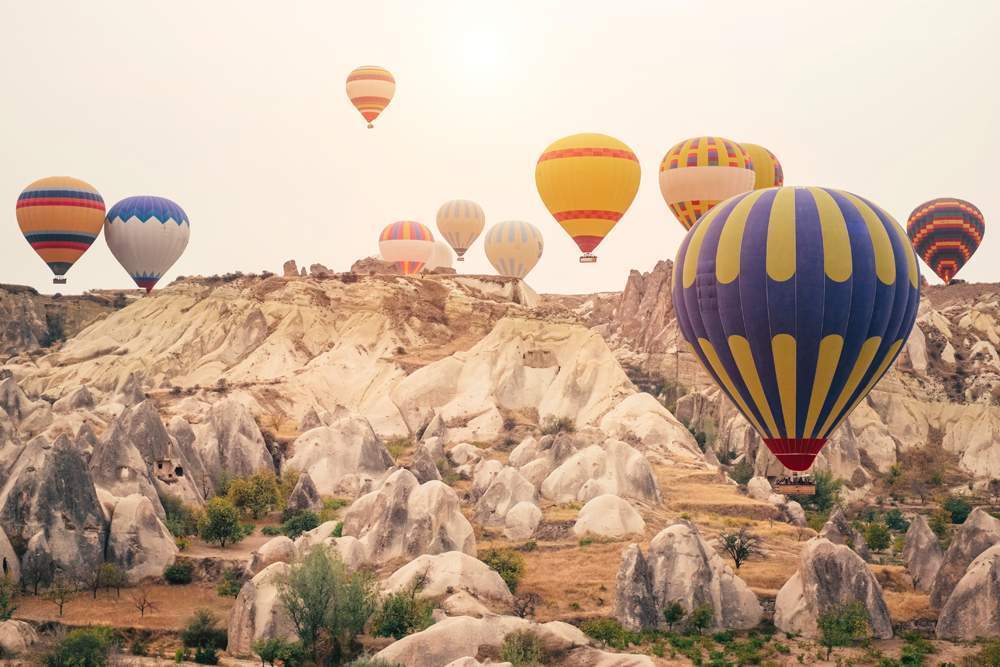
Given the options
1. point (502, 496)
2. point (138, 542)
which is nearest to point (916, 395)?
point (502, 496)

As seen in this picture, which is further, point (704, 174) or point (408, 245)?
point (408, 245)

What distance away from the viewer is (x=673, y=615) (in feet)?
168

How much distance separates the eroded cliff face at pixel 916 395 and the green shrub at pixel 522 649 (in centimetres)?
5389

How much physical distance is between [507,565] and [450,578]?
6.40 m

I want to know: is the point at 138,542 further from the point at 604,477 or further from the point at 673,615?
the point at 604,477

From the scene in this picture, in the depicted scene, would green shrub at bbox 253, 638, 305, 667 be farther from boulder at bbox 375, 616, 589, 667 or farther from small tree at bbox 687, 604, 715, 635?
small tree at bbox 687, 604, 715, 635

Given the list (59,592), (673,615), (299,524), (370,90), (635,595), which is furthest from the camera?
(370,90)

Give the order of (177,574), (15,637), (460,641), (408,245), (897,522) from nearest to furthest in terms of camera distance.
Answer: (460,641) → (15,637) → (177,574) → (897,522) → (408,245)

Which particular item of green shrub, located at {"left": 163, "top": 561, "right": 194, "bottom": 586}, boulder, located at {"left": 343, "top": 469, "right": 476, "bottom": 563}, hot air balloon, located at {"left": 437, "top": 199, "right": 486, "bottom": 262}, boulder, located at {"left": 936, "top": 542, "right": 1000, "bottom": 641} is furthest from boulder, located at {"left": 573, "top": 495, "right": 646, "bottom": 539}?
hot air balloon, located at {"left": 437, "top": 199, "right": 486, "bottom": 262}

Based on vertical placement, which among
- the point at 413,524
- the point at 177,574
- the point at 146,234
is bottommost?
the point at 177,574

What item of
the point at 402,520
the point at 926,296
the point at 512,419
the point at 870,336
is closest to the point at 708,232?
the point at 870,336

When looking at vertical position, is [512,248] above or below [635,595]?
above

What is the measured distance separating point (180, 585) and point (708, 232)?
23782 millimetres

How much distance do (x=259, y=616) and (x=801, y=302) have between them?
20997 millimetres
